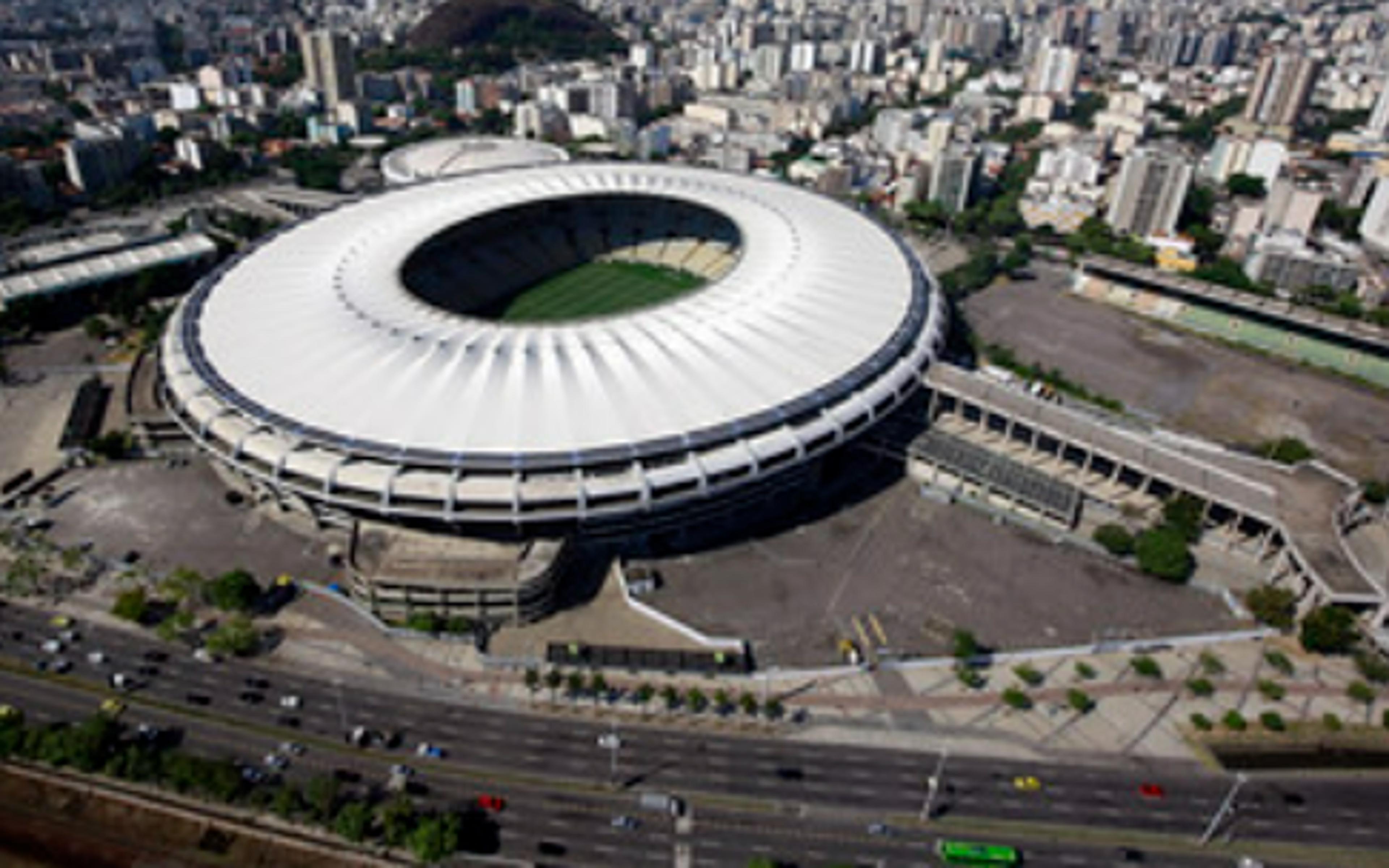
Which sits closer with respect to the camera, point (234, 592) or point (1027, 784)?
point (1027, 784)

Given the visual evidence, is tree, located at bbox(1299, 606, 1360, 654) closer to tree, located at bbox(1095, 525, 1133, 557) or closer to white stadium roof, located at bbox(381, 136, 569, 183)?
tree, located at bbox(1095, 525, 1133, 557)

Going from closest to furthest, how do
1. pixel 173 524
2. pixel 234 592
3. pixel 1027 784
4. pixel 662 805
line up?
pixel 662 805 → pixel 1027 784 → pixel 234 592 → pixel 173 524

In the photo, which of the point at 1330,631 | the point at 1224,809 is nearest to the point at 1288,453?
the point at 1330,631

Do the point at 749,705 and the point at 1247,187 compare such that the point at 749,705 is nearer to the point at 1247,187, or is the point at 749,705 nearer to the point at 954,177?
the point at 954,177

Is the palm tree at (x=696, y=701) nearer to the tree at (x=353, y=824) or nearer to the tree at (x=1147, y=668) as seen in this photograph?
the tree at (x=353, y=824)

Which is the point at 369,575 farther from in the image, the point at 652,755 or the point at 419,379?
the point at 652,755

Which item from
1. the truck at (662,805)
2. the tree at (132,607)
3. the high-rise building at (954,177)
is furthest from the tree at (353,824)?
the high-rise building at (954,177)
